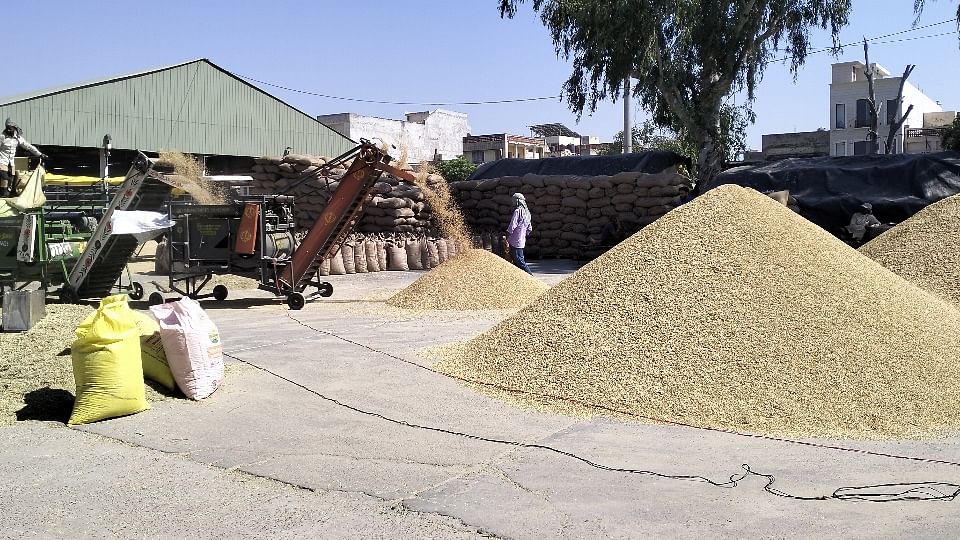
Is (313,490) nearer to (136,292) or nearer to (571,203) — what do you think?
(136,292)

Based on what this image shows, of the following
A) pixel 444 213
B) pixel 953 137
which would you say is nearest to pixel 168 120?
pixel 444 213

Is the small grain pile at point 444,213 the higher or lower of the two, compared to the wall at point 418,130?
lower

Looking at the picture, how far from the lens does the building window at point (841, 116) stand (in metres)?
60.4

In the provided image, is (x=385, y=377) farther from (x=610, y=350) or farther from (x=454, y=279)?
(x=454, y=279)

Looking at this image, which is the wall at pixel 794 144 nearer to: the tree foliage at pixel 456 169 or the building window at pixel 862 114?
the building window at pixel 862 114

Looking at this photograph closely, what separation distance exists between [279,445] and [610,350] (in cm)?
252

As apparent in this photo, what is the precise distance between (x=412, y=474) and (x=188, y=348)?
224 cm

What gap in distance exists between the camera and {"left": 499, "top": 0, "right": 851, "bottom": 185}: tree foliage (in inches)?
806

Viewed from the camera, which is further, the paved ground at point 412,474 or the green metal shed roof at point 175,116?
the green metal shed roof at point 175,116

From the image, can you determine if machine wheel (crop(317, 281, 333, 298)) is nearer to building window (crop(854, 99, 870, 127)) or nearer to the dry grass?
the dry grass

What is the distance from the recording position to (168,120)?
29.6 m

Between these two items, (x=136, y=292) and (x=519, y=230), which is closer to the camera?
(x=136, y=292)

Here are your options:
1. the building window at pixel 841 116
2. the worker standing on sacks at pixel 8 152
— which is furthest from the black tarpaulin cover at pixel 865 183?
the building window at pixel 841 116

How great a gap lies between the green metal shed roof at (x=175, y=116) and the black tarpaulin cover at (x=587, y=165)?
13.1m
